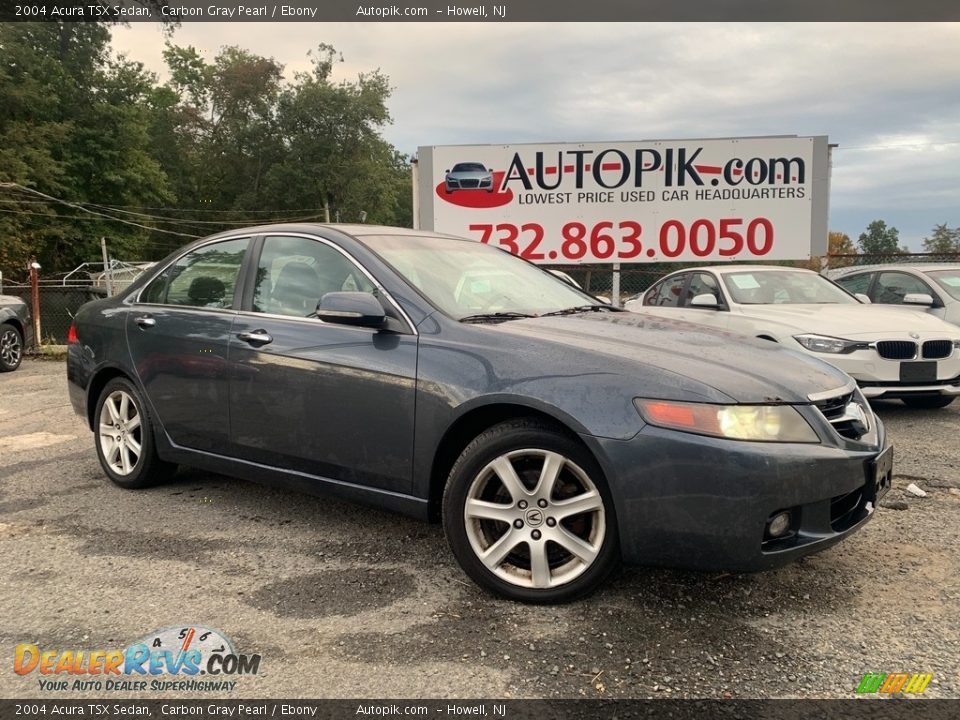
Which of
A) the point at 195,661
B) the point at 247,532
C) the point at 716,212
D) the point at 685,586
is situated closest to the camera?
the point at 195,661

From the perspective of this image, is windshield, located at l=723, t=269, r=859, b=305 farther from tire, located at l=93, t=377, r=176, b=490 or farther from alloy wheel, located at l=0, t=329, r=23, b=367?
alloy wheel, located at l=0, t=329, r=23, b=367

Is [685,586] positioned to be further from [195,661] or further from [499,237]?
[499,237]

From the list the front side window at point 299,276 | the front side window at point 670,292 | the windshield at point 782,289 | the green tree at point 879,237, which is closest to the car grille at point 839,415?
the front side window at point 299,276

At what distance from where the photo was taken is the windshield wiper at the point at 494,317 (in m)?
3.24

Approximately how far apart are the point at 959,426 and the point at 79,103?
4431 cm

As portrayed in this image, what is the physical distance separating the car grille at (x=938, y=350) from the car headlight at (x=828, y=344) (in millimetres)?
560

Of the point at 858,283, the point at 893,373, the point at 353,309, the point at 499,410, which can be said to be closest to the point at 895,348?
the point at 893,373

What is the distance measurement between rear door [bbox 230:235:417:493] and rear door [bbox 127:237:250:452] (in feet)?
0.50

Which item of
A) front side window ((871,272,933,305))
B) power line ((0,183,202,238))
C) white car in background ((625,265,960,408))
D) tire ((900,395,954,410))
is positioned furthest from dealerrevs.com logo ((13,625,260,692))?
power line ((0,183,202,238))

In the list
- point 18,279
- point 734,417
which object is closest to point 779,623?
point 734,417

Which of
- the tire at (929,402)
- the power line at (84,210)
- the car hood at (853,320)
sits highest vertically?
the power line at (84,210)

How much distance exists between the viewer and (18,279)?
34906 millimetres

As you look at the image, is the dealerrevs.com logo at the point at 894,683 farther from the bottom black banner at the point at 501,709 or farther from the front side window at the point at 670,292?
the front side window at the point at 670,292

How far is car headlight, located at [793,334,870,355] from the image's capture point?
20.3 feet
